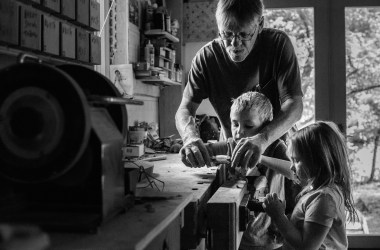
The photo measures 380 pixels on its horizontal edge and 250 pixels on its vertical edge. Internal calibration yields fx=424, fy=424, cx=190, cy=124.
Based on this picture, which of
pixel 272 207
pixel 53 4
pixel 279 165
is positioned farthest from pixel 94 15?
pixel 272 207

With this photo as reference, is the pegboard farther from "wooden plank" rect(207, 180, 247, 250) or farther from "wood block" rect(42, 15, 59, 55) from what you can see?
"wooden plank" rect(207, 180, 247, 250)

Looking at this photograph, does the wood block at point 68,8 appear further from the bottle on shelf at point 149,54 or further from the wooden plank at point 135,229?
the bottle on shelf at point 149,54

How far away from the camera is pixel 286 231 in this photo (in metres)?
1.71

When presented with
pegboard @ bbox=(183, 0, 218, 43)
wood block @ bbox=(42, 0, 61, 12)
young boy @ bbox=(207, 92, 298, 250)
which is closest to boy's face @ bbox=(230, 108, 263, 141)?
young boy @ bbox=(207, 92, 298, 250)

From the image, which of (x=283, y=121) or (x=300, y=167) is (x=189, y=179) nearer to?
(x=300, y=167)

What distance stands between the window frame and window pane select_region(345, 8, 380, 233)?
0.13 meters

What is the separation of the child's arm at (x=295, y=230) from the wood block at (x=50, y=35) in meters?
1.09

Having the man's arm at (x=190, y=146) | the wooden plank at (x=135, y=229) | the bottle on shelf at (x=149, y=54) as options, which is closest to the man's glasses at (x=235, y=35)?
the man's arm at (x=190, y=146)

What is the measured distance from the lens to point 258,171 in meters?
2.04

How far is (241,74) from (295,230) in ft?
3.33

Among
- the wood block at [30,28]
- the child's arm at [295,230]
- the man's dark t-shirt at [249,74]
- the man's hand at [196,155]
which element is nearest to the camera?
the wood block at [30,28]

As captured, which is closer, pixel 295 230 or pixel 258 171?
pixel 295 230

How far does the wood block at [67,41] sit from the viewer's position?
1898 mm

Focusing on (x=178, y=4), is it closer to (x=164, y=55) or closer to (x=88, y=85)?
(x=164, y=55)
